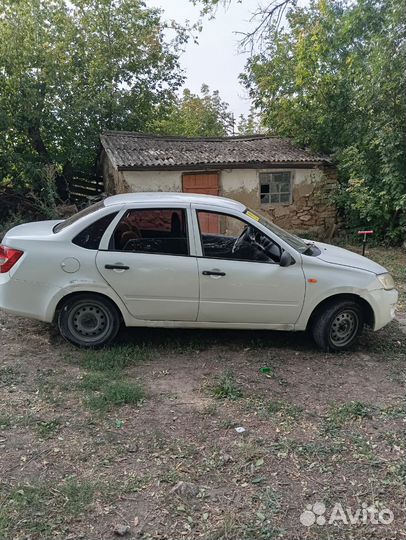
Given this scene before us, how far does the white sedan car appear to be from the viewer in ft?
14.0

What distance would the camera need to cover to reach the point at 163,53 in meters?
17.6

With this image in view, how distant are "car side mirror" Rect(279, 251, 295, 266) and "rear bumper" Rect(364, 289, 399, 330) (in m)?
0.95

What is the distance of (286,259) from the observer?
435 centimetres

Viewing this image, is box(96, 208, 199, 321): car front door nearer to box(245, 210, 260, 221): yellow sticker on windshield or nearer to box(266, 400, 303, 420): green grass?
box(245, 210, 260, 221): yellow sticker on windshield

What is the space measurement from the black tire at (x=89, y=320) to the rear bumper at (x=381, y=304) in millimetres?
2781

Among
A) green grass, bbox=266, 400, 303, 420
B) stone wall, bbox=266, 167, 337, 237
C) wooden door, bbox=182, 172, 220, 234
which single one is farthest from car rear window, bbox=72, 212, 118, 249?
stone wall, bbox=266, 167, 337, 237

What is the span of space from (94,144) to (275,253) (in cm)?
1212

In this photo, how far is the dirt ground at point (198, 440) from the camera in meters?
2.42

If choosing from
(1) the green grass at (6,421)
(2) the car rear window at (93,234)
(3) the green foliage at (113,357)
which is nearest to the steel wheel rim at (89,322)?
(3) the green foliage at (113,357)

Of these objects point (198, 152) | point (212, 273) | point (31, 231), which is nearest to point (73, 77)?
point (198, 152)

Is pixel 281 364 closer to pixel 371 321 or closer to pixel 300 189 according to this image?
pixel 371 321

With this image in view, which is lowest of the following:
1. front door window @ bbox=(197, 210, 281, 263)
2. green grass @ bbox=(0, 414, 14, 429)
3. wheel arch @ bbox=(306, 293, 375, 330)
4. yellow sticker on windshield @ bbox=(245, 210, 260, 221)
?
green grass @ bbox=(0, 414, 14, 429)

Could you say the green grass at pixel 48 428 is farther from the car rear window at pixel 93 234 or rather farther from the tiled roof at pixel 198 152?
the tiled roof at pixel 198 152

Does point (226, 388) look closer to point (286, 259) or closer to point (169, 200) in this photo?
point (286, 259)
